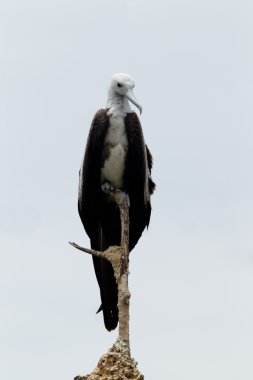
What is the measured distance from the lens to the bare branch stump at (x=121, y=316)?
1182cm

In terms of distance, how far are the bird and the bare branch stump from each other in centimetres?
18

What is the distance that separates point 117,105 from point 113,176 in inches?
30.2

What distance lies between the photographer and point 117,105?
13.1m

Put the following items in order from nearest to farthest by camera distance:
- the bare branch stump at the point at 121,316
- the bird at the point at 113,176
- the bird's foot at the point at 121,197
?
the bare branch stump at the point at 121,316 < the bird at the point at 113,176 < the bird's foot at the point at 121,197

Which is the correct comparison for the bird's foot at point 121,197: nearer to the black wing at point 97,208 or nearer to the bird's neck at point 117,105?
the black wing at point 97,208

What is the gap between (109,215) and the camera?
13500 millimetres

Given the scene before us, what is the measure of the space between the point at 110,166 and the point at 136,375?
95.7 inches

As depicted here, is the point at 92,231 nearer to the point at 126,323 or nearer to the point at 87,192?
the point at 87,192

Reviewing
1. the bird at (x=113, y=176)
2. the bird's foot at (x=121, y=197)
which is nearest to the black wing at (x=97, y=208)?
the bird at (x=113, y=176)

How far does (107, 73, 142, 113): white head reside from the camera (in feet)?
42.7

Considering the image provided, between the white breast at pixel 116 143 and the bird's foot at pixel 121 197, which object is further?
the bird's foot at pixel 121 197

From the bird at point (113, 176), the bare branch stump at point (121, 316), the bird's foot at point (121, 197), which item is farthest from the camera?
the bird's foot at point (121, 197)

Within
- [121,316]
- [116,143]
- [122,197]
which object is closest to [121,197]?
[122,197]

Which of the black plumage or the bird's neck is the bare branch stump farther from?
the bird's neck
